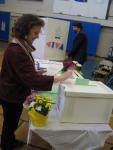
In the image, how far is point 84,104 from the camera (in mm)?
2055

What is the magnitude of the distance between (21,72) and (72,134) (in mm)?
635

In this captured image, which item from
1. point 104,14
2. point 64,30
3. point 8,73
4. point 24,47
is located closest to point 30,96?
point 8,73

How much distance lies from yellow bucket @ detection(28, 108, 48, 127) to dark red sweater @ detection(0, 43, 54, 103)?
0.61 ft

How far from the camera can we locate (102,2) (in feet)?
26.2

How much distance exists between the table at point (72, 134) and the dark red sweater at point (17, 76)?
306 millimetres

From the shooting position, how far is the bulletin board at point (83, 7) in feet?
26.4

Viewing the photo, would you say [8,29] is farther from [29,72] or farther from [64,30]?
[29,72]

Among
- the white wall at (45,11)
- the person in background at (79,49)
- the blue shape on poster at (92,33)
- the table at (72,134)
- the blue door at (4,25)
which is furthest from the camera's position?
the blue door at (4,25)

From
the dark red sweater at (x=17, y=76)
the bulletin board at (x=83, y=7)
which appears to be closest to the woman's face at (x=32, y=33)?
the dark red sweater at (x=17, y=76)

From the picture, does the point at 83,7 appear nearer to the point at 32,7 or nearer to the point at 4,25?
the point at 32,7

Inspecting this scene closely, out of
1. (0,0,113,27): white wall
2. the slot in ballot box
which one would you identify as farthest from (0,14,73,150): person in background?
(0,0,113,27): white wall

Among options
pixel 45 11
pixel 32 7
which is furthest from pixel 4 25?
pixel 45 11

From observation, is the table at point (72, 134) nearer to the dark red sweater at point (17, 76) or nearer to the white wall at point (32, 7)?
the dark red sweater at point (17, 76)

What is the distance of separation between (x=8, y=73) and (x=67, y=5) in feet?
22.1
